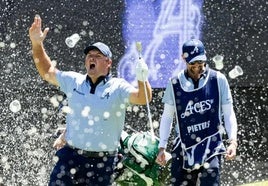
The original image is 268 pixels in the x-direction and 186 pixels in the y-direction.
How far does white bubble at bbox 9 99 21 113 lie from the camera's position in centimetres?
977

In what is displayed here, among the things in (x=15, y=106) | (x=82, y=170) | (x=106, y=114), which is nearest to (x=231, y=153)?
(x=106, y=114)

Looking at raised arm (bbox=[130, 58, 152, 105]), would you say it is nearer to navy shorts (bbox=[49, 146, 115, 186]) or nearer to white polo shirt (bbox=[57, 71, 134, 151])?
white polo shirt (bbox=[57, 71, 134, 151])

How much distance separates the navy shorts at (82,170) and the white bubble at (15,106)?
466 cm

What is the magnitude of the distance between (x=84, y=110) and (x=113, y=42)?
15.5 ft

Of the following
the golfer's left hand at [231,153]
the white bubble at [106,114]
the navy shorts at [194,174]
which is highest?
the white bubble at [106,114]

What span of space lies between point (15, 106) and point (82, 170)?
4712mm

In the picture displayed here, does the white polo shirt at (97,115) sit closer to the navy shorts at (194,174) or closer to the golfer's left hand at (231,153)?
the navy shorts at (194,174)

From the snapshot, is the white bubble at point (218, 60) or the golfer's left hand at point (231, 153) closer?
the golfer's left hand at point (231, 153)

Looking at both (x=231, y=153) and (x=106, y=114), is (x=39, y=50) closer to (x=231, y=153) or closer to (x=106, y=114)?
(x=106, y=114)

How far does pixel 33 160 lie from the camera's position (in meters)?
9.80

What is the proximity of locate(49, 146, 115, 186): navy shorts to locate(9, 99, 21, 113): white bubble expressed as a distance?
466 centimetres

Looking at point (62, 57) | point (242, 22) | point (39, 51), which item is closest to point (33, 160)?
point (62, 57)

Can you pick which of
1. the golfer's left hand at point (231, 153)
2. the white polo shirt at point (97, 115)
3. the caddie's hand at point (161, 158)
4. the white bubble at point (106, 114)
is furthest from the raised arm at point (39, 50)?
the golfer's left hand at point (231, 153)

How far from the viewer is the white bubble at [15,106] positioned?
977 cm
